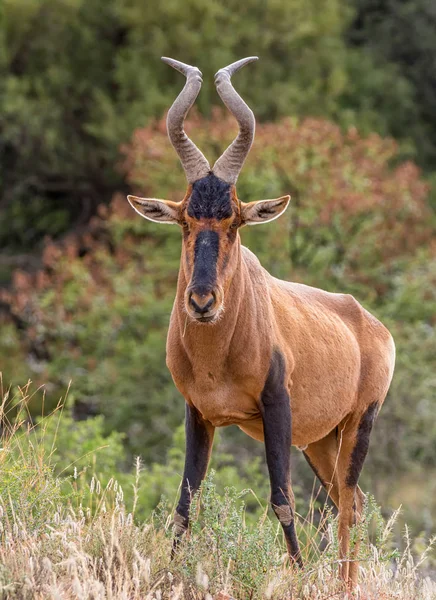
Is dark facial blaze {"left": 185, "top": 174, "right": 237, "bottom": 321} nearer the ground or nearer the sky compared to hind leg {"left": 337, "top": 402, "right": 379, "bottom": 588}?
nearer the sky

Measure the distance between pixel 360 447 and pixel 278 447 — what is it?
1.46 meters

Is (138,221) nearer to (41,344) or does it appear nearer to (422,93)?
(41,344)

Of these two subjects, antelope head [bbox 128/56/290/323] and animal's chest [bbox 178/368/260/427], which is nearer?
antelope head [bbox 128/56/290/323]

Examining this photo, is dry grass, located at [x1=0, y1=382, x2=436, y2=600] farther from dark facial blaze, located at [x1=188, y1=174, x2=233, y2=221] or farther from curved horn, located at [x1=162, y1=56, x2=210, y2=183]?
curved horn, located at [x1=162, y1=56, x2=210, y2=183]

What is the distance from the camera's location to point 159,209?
23.9 feet

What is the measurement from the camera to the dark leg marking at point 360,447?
27.5ft

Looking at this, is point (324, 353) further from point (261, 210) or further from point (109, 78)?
point (109, 78)

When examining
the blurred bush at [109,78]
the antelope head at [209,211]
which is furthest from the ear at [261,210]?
the blurred bush at [109,78]

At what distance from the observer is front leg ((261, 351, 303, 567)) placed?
23.5ft

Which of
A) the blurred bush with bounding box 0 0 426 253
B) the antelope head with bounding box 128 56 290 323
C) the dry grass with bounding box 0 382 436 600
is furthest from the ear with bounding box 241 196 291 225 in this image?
the blurred bush with bounding box 0 0 426 253

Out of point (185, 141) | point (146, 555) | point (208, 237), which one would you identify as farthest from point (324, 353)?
point (146, 555)

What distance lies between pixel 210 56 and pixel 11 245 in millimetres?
7436

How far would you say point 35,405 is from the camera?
20672 millimetres

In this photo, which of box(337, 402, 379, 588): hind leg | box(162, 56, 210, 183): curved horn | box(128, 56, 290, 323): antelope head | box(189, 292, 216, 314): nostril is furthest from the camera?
box(337, 402, 379, 588): hind leg
